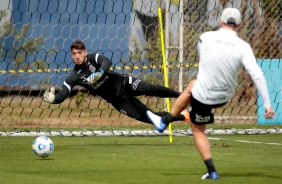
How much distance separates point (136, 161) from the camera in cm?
1033

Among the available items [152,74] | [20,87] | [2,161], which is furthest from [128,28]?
[2,161]

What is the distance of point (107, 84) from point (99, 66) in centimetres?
31

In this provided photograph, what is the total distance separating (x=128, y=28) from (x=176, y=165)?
7.32 metres

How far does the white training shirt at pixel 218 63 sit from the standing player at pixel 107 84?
3.61 metres

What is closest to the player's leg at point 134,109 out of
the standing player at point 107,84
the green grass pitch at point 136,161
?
the standing player at point 107,84

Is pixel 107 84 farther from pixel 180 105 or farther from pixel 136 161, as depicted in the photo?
pixel 180 105

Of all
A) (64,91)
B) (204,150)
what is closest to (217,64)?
(204,150)

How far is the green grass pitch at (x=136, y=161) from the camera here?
8.55 m

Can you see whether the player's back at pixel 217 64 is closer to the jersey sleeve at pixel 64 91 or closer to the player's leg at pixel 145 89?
the jersey sleeve at pixel 64 91

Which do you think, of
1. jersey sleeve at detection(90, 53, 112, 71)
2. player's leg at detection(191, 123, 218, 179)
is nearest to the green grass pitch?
player's leg at detection(191, 123, 218, 179)

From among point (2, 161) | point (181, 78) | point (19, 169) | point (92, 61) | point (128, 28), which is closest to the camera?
point (19, 169)

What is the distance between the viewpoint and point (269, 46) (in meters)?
17.2

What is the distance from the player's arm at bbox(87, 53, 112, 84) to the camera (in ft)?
38.8

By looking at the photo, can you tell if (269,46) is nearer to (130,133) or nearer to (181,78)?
(181,78)
